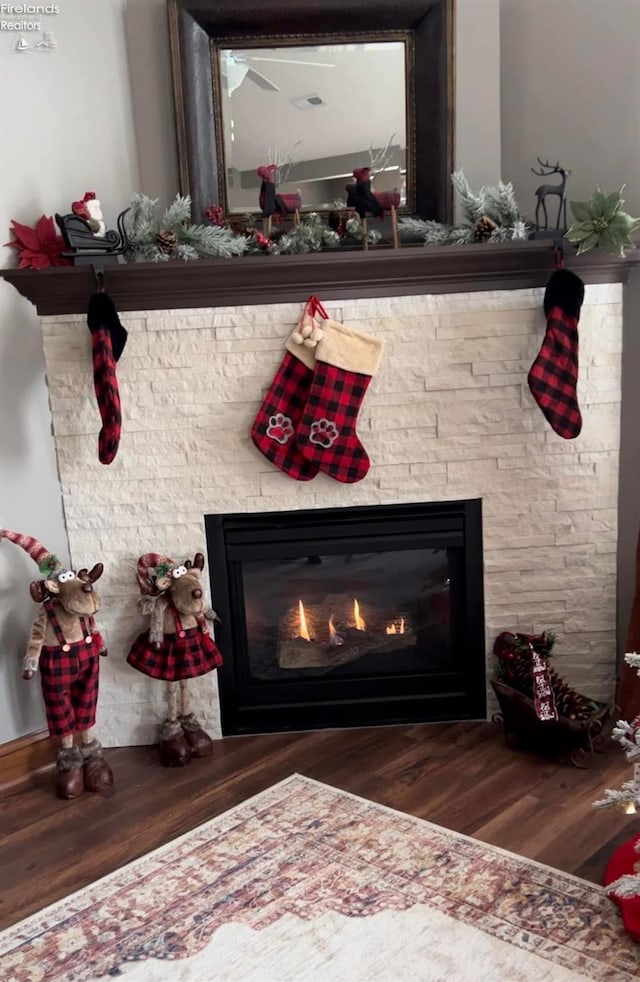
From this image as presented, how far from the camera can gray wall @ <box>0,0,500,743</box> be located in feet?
7.41

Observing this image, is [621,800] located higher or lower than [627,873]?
higher

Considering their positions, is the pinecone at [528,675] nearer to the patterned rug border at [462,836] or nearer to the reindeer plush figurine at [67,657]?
the patterned rug border at [462,836]

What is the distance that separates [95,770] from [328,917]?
86 centimetres

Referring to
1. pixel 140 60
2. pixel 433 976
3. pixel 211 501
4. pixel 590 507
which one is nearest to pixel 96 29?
pixel 140 60

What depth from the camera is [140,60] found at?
7.87 ft

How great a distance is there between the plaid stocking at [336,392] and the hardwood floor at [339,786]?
0.86 m

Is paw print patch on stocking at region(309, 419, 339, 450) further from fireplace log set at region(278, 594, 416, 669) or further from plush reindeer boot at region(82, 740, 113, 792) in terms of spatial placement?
plush reindeer boot at region(82, 740, 113, 792)

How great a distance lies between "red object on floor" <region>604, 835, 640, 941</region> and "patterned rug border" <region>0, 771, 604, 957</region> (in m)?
0.04

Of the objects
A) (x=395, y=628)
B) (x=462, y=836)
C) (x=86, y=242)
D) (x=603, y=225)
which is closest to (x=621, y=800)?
(x=462, y=836)

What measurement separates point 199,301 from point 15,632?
1.07 m

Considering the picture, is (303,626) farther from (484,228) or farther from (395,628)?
(484,228)

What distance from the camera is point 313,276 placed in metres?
2.26

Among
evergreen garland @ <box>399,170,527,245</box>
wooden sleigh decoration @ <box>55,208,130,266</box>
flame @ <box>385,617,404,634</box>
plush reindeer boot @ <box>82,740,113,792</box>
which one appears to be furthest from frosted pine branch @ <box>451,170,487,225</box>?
plush reindeer boot @ <box>82,740,113,792</box>

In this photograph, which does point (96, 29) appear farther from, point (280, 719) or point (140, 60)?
point (280, 719)
